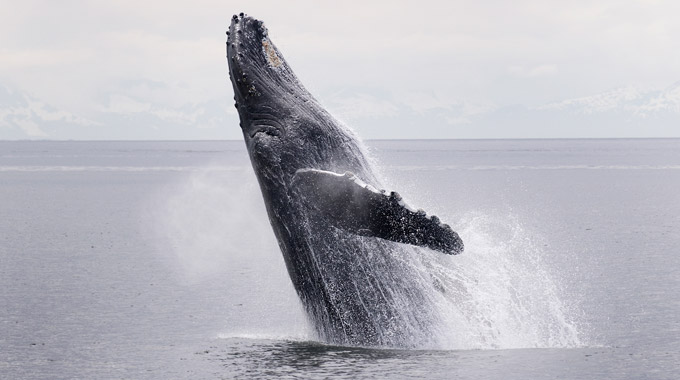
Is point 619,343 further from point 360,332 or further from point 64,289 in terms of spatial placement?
point 64,289

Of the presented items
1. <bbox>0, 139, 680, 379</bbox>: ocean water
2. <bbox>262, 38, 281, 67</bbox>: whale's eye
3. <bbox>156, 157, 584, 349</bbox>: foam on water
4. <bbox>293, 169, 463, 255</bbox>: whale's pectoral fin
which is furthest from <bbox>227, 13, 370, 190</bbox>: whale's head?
<bbox>0, 139, 680, 379</bbox>: ocean water

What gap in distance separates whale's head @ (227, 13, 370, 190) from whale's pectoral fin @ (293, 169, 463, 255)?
27.2 inches

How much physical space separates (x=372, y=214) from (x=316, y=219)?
115 centimetres

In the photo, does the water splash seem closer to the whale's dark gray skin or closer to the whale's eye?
the whale's dark gray skin

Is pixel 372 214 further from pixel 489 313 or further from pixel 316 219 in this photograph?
pixel 489 313

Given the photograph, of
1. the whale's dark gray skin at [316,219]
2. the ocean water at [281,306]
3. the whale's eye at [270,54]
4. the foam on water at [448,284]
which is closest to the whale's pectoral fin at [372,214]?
the whale's dark gray skin at [316,219]

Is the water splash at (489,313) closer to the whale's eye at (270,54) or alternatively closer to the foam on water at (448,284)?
the foam on water at (448,284)

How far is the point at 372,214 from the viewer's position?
9.49m

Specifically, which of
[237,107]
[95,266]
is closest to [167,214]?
[95,266]

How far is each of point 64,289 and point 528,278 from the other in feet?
30.8

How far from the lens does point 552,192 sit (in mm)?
56938

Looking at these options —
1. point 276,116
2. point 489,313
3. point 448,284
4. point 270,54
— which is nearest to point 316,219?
point 276,116

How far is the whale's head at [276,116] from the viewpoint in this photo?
1070cm

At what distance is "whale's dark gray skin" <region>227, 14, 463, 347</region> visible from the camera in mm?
10570
